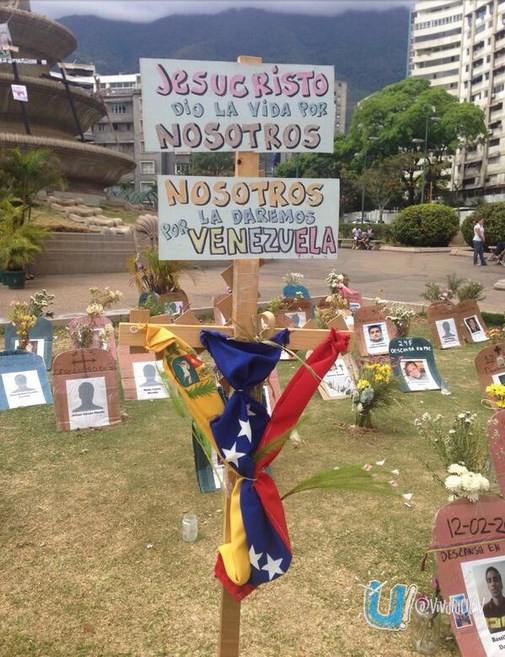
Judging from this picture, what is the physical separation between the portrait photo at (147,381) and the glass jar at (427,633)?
3.90 meters

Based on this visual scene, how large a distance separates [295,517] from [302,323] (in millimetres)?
5172

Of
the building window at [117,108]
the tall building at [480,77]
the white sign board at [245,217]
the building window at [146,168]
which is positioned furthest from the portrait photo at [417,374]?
the building window at [117,108]

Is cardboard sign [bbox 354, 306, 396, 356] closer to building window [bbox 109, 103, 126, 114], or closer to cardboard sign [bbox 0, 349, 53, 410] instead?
cardboard sign [bbox 0, 349, 53, 410]

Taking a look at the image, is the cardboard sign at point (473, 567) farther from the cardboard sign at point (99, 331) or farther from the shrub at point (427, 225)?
the shrub at point (427, 225)

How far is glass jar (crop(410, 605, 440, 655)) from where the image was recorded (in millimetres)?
2582

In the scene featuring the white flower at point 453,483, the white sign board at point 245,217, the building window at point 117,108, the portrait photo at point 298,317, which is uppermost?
the building window at point 117,108

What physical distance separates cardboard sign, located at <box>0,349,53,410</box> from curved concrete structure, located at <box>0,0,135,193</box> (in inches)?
651

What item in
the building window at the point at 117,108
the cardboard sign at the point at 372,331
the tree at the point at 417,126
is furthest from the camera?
the building window at the point at 117,108

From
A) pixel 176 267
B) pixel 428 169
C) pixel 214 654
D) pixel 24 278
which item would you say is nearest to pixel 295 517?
pixel 214 654

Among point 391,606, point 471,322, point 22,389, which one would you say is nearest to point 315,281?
point 471,322

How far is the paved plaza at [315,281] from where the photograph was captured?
12375 millimetres

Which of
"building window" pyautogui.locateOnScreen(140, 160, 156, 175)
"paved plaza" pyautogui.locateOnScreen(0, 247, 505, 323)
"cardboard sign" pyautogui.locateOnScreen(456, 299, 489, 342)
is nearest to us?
"cardboard sign" pyautogui.locateOnScreen(456, 299, 489, 342)

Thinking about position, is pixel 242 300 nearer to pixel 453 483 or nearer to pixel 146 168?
pixel 453 483

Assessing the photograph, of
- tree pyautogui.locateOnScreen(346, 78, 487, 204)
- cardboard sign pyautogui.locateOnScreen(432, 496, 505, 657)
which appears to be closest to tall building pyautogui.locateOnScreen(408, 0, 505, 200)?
tree pyautogui.locateOnScreen(346, 78, 487, 204)
